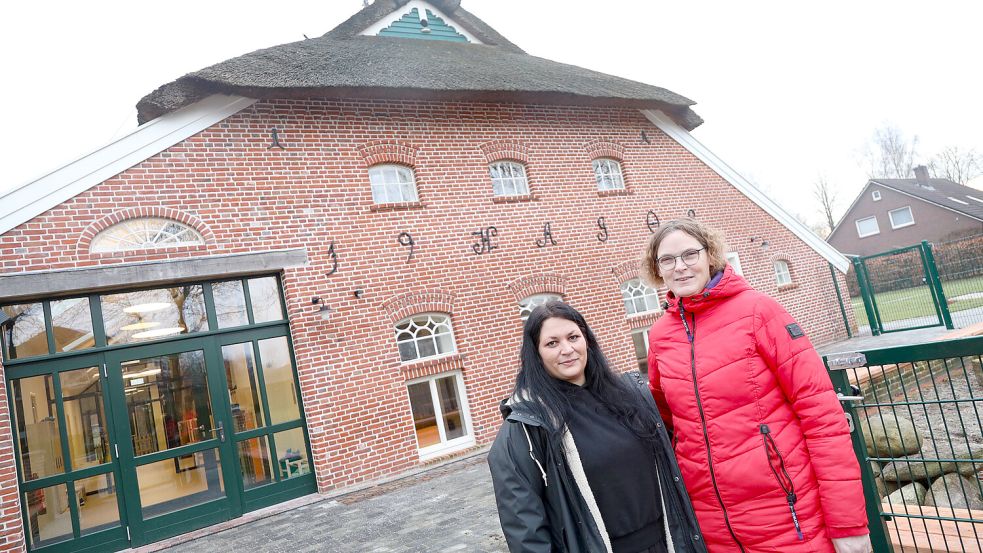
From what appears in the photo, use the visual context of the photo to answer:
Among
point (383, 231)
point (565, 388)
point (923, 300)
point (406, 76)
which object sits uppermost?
point (406, 76)

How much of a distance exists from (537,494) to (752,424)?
83cm

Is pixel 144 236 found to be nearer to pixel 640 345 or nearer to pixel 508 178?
pixel 508 178

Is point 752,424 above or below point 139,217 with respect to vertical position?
below

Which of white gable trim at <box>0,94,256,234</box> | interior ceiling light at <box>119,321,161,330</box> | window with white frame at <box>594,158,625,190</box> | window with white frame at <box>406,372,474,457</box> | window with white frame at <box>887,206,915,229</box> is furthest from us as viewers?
window with white frame at <box>887,206,915,229</box>

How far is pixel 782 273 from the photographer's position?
12531 millimetres

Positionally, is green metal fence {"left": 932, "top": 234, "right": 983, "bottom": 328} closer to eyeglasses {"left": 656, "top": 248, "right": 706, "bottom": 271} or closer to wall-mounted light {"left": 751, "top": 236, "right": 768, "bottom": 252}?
wall-mounted light {"left": 751, "top": 236, "right": 768, "bottom": 252}

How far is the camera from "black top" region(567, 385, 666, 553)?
2090 millimetres

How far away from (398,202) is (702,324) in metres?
6.67

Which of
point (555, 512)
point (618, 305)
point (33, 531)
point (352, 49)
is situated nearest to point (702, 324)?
point (555, 512)

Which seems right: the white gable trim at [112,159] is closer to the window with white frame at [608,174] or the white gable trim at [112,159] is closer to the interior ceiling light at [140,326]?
the interior ceiling light at [140,326]

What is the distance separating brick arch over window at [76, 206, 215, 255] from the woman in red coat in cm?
634

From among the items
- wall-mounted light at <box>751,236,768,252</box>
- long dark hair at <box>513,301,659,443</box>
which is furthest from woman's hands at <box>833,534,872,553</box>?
wall-mounted light at <box>751,236,768,252</box>

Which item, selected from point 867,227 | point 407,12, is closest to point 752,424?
point 407,12

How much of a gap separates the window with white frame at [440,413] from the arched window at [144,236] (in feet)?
11.1
